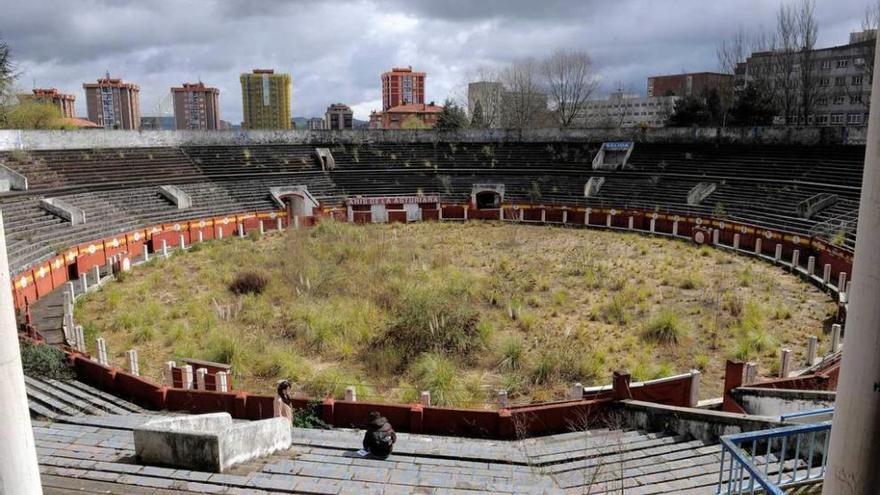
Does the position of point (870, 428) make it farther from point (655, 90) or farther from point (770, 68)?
point (655, 90)

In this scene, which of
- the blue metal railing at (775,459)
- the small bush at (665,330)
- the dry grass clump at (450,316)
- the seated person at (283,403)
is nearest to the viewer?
the blue metal railing at (775,459)

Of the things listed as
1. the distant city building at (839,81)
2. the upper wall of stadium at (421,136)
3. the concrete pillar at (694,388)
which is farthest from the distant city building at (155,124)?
the distant city building at (839,81)

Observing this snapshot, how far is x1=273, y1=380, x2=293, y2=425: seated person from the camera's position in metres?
9.80

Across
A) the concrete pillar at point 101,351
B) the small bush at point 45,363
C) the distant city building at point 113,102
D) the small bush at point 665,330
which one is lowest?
the small bush at point 665,330

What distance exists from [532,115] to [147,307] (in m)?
52.2

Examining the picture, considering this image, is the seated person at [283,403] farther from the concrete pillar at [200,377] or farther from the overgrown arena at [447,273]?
the concrete pillar at [200,377]

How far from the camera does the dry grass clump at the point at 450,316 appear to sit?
1323cm

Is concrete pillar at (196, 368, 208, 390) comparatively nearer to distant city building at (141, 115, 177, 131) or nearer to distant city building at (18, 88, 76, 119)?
distant city building at (141, 115, 177, 131)

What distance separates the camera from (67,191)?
27609mm

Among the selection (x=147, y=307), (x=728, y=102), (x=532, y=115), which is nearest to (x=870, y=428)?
(x=147, y=307)

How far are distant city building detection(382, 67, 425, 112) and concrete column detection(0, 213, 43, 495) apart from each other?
13674cm

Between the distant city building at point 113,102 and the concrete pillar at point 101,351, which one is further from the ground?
the distant city building at point 113,102

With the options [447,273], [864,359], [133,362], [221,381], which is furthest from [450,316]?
[864,359]

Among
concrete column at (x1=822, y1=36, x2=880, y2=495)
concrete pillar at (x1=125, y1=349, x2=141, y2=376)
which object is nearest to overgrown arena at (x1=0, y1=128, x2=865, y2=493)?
concrete pillar at (x1=125, y1=349, x2=141, y2=376)
